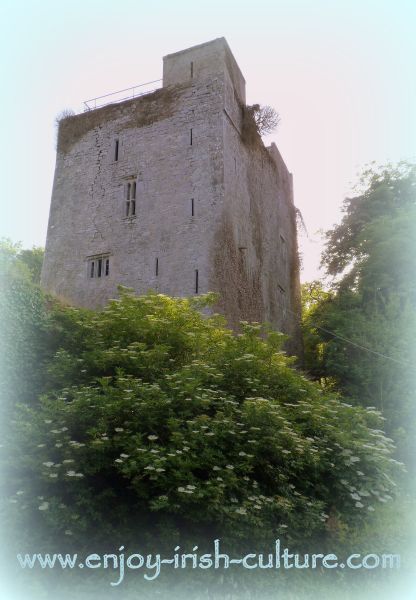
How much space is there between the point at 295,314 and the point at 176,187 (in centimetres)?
1043

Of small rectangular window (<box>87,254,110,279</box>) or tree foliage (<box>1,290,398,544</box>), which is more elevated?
small rectangular window (<box>87,254,110,279</box>)

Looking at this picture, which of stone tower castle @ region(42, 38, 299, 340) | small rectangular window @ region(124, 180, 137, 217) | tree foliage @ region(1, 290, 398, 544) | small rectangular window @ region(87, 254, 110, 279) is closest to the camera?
tree foliage @ region(1, 290, 398, 544)

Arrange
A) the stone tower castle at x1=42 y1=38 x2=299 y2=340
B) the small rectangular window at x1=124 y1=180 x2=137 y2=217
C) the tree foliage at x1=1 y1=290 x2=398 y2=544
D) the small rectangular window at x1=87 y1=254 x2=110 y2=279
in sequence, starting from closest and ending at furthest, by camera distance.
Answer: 1. the tree foliage at x1=1 y1=290 x2=398 y2=544
2. the stone tower castle at x1=42 y1=38 x2=299 y2=340
3. the small rectangular window at x1=87 y1=254 x2=110 y2=279
4. the small rectangular window at x1=124 y1=180 x2=137 y2=217

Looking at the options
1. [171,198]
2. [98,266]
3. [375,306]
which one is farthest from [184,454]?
[375,306]

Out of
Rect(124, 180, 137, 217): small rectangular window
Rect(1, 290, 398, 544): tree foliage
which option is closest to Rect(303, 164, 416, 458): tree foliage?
Rect(1, 290, 398, 544): tree foliage

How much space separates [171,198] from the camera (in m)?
17.9

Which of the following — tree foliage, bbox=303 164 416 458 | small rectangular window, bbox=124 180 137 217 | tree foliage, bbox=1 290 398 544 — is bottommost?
tree foliage, bbox=1 290 398 544

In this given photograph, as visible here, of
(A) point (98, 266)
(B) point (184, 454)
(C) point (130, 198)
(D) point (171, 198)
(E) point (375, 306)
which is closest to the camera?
(B) point (184, 454)

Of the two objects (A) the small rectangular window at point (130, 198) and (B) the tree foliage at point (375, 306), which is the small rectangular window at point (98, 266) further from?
(B) the tree foliage at point (375, 306)

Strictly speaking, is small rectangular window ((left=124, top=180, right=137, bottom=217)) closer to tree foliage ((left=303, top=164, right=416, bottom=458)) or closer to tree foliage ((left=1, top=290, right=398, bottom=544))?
tree foliage ((left=303, top=164, right=416, bottom=458))

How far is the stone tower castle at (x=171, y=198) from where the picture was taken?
16953mm

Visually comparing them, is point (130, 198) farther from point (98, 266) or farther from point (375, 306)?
point (375, 306)

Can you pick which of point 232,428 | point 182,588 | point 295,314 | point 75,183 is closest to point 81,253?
point 75,183

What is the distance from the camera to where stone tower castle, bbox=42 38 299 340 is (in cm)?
1695
